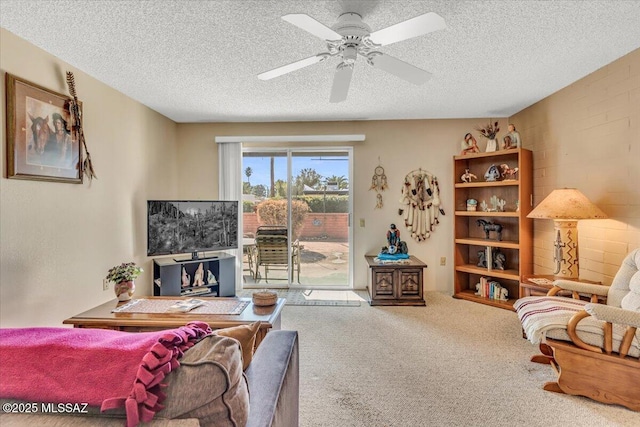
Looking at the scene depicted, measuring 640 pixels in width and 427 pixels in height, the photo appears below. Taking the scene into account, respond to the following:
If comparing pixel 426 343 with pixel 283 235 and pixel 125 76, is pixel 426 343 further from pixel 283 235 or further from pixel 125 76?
pixel 125 76

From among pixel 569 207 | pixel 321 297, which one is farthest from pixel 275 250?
pixel 569 207

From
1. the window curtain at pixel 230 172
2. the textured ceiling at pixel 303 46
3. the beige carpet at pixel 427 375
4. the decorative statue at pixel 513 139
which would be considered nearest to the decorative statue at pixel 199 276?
the window curtain at pixel 230 172

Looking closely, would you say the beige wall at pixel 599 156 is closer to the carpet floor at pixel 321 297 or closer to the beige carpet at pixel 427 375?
the beige carpet at pixel 427 375

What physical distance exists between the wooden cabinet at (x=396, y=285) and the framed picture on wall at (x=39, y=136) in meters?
3.15

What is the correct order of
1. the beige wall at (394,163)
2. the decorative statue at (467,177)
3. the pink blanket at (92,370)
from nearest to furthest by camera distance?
the pink blanket at (92,370) → the decorative statue at (467,177) → the beige wall at (394,163)

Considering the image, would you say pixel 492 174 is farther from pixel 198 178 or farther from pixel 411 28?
pixel 198 178

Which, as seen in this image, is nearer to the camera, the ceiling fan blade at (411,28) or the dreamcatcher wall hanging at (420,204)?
the ceiling fan blade at (411,28)

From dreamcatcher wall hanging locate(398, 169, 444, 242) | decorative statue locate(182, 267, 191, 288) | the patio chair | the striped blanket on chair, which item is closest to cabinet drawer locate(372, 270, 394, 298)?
dreamcatcher wall hanging locate(398, 169, 444, 242)

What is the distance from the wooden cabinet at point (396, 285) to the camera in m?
4.04

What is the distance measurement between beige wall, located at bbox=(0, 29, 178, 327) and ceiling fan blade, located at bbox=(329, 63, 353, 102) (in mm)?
2217

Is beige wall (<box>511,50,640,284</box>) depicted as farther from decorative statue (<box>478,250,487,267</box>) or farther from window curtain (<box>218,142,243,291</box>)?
window curtain (<box>218,142,243,291</box>)

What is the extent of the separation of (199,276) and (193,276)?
0.25 ft

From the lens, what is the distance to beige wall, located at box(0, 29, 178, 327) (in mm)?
2305

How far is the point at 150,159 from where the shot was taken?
4.14 meters
